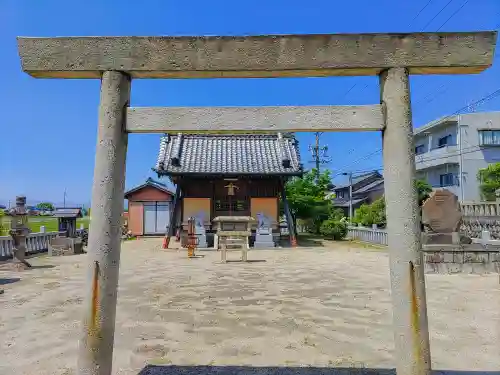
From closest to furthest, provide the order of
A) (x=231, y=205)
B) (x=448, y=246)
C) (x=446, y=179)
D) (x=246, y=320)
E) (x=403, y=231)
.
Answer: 1. (x=403, y=231)
2. (x=246, y=320)
3. (x=448, y=246)
4. (x=231, y=205)
5. (x=446, y=179)

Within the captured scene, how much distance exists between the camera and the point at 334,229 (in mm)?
21609

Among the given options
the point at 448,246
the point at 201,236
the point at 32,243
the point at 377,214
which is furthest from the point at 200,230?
the point at 377,214

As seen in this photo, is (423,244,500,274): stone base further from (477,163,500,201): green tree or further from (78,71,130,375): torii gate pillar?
(477,163,500,201): green tree

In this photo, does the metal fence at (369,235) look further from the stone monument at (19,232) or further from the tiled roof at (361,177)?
the tiled roof at (361,177)

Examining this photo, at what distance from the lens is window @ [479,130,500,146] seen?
2902cm

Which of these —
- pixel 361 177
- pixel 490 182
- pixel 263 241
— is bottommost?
pixel 263 241

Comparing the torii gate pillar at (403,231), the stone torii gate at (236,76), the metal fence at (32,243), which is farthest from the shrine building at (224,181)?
the torii gate pillar at (403,231)

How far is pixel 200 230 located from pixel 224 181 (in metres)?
3.02

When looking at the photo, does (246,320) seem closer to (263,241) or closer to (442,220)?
(442,220)

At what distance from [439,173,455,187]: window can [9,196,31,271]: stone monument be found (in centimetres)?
3245

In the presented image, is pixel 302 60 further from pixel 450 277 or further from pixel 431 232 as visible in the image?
pixel 431 232

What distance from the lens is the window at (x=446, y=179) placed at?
30841 millimetres

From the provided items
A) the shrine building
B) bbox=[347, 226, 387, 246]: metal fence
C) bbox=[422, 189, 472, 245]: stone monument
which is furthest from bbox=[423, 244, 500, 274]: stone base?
the shrine building

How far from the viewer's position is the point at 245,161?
19047 millimetres
